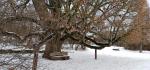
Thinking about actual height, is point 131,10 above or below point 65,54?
above

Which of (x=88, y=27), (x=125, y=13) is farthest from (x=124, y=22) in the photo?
(x=88, y=27)

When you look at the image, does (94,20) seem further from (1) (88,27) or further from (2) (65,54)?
(2) (65,54)

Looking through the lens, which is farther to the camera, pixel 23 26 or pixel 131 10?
pixel 131 10

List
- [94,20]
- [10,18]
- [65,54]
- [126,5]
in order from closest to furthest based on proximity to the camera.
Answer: [10,18] < [94,20] < [126,5] < [65,54]

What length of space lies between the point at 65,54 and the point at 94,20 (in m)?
6.64

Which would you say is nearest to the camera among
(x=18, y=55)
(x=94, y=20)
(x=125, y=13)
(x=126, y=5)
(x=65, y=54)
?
(x=18, y=55)

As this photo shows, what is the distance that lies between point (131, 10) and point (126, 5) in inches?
61.4

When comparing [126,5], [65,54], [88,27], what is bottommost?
[65,54]

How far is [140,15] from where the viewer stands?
2259cm

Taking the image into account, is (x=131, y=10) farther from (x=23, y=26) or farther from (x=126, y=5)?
(x=23, y=26)

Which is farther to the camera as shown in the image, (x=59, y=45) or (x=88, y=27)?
(x=59, y=45)

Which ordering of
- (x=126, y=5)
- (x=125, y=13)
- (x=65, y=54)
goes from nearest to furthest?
(x=126, y=5), (x=125, y=13), (x=65, y=54)

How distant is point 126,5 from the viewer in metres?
20.1

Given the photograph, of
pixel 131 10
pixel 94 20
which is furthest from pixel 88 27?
pixel 131 10
